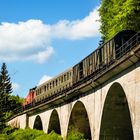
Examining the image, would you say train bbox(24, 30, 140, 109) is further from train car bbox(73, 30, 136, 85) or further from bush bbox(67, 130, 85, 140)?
bush bbox(67, 130, 85, 140)

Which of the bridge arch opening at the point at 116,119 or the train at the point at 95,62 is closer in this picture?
the bridge arch opening at the point at 116,119

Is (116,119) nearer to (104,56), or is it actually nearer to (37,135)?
(104,56)

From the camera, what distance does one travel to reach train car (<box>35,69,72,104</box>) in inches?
1905

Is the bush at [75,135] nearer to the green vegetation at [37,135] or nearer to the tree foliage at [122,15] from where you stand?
the green vegetation at [37,135]

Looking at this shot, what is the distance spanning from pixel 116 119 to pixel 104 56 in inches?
221

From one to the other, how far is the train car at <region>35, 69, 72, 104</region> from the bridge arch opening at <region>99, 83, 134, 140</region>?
13.9 meters

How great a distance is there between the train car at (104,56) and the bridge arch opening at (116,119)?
2.71 m

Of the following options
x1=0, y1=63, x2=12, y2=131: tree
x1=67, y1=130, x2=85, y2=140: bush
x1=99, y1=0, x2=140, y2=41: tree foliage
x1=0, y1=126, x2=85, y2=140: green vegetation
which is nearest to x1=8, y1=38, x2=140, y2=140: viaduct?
x1=67, y1=130, x2=85, y2=140: bush

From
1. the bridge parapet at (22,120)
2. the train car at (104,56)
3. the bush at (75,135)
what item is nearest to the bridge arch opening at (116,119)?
the train car at (104,56)

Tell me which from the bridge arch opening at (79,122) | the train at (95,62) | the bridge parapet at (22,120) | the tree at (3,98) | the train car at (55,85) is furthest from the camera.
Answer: the tree at (3,98)

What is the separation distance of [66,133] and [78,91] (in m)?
7.97

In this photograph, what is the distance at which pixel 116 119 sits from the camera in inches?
1255

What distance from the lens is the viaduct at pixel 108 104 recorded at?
23.9 meters

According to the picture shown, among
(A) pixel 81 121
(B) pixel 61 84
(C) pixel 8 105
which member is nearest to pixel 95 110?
(A) pixel 81 121
